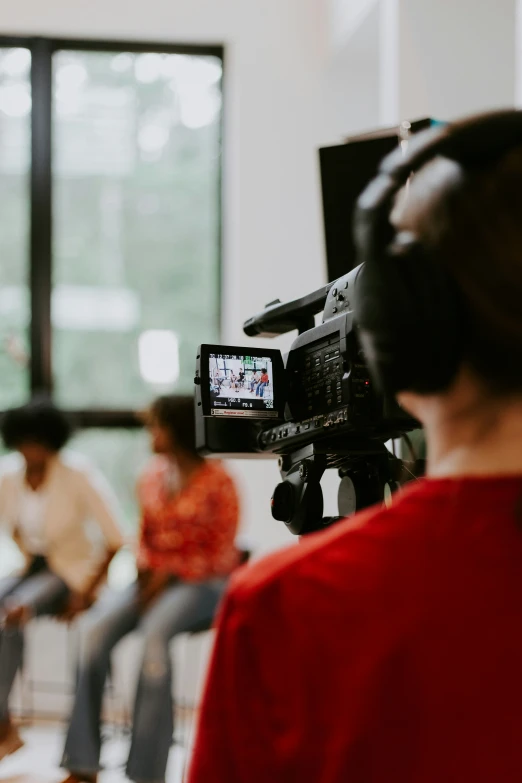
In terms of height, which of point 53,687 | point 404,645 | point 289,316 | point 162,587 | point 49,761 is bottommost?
point 49,761

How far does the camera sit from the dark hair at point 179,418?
3.18 metres

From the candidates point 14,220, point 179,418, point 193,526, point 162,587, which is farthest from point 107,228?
point 162,587

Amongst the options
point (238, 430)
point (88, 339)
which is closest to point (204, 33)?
point (88, 339)

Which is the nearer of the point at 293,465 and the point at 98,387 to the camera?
the point at 293,465

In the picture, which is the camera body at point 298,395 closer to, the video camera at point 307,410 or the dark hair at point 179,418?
the video camera at point 307,410

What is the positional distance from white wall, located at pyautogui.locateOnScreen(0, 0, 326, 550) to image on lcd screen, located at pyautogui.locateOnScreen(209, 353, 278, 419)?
258 cm

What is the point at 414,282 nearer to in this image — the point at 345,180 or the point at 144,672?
the point at 345,180

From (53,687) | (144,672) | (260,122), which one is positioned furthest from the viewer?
(260,122)

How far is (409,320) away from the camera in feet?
2.00

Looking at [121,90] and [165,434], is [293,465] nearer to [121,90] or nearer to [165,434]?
[165,434]

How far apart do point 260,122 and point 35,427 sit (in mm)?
1600

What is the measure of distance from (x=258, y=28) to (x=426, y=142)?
12.2ft

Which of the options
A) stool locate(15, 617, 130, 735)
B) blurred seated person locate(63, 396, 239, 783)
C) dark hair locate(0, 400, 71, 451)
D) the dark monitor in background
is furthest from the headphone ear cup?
stool locate(15, 617, 130, 735)

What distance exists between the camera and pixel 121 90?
13.7 ft
